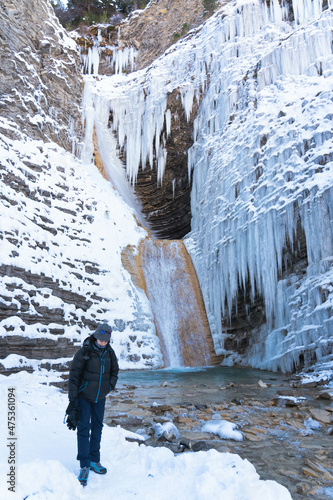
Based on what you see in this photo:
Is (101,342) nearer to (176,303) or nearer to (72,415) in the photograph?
(72,415)

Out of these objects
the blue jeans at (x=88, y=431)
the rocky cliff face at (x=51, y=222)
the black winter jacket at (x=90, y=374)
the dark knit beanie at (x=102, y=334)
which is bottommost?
the blue jeans at (x=88, y=431)

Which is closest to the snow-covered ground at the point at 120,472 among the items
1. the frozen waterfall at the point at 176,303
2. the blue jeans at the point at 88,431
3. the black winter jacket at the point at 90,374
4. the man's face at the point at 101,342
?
the blue jeans at the point at 88,431

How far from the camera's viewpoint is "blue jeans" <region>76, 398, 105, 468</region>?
116 inches

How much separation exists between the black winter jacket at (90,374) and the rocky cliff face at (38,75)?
558 inches

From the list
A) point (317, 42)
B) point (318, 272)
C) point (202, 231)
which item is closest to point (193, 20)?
point (317, 42)

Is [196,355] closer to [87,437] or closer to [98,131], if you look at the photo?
[87,437]

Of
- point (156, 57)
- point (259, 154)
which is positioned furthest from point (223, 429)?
point (156, 57)

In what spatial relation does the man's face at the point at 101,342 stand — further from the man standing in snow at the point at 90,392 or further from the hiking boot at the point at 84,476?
the hiking boot at the point at 84,476

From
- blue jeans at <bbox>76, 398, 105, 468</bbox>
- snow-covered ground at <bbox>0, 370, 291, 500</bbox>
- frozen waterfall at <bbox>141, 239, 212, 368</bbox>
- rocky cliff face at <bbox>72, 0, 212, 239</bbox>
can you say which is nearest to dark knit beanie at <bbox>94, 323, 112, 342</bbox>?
blue jeans at <bbox>76, 398, 105, 468</bbox>

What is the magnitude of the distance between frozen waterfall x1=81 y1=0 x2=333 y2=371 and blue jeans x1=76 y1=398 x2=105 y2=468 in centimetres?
693

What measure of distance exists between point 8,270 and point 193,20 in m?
23.2

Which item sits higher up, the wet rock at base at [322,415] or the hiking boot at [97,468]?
the hiking boot at [97,468]

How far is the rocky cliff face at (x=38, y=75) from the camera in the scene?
1569cm

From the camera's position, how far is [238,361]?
1284 centimetres
